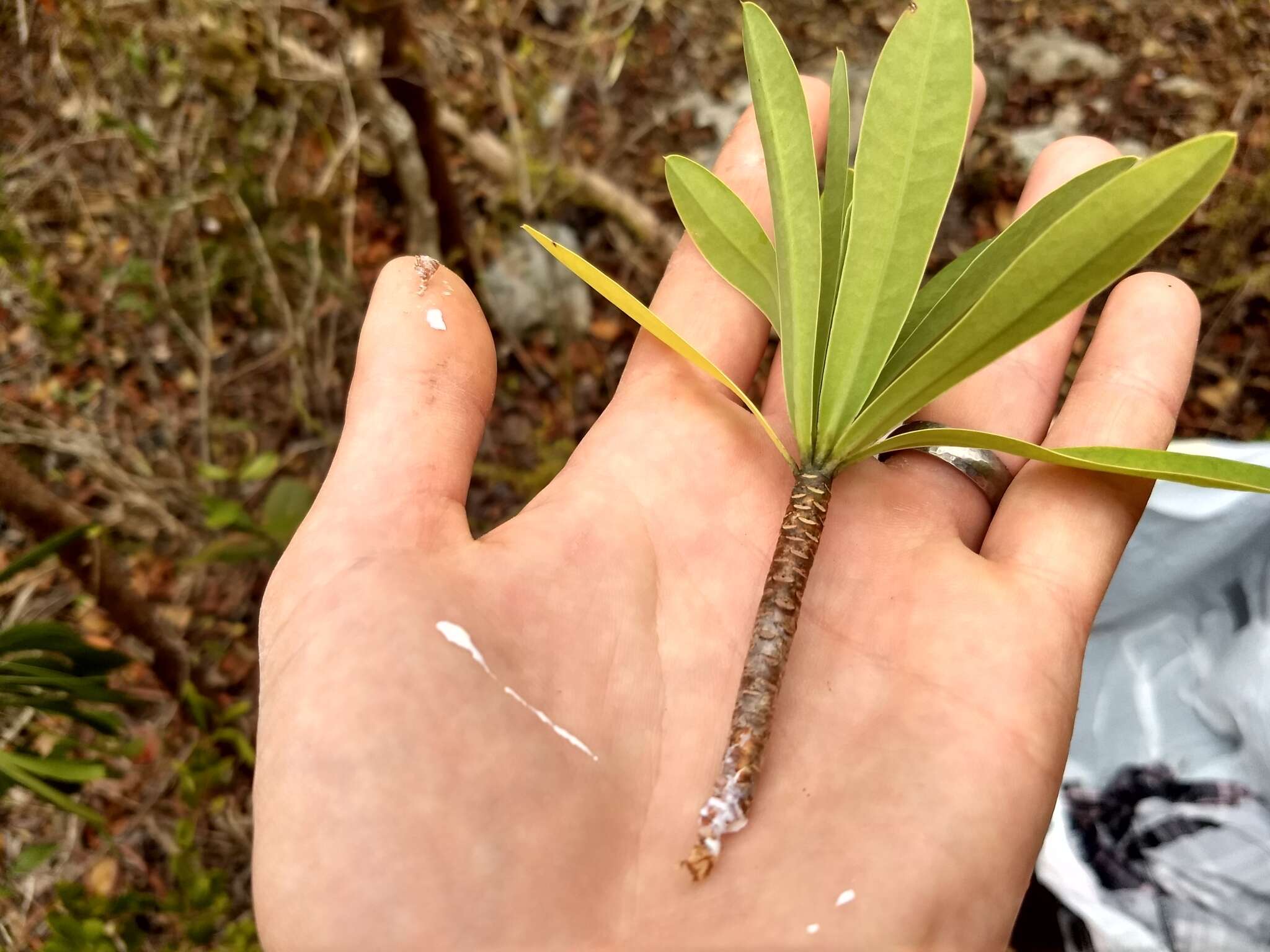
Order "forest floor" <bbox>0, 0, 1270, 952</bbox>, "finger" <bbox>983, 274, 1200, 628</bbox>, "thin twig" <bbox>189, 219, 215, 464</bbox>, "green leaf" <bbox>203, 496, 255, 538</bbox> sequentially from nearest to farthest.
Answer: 1. "finger" <bbox>983, 274, 1200, 628</bbox>
2. "green leaf" <bbox>203, 496, 255, 538</bbox>
3. "forest floor" <bbox>0, 0, 1270, 952</bbox>
4. "thin twig" <bbox>189, 219, 215, 464</bbox>

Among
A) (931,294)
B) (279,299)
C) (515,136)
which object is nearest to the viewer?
(931,294)

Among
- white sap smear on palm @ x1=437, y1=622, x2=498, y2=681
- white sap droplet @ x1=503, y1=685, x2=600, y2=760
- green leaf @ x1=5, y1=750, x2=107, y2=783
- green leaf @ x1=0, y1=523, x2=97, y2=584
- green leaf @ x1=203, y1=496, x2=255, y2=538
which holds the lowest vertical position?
green leaf @ x1=5, y1=750, x2=107, y2=783

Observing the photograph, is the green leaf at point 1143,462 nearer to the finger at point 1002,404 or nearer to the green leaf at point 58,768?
the finger at point 1002,404

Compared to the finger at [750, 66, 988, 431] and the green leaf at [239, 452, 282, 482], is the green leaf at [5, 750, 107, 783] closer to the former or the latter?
the green leaf at [239, 452, 282, 482]

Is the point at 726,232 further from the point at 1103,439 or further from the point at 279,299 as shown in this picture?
the point at 279,299

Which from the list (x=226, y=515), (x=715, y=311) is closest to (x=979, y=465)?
(x=715, y=311)

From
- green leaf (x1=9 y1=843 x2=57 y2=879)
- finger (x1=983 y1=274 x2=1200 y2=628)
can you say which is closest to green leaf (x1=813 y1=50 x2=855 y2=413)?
finger (x1=983 y1=274 x2=1200 y2=628)

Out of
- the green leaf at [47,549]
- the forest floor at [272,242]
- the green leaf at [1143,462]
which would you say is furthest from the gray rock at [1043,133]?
the green leaf at [47,549]

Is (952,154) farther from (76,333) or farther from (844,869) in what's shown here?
(76,333)

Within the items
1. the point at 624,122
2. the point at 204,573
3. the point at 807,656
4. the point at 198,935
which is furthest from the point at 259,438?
the point at 807,656
